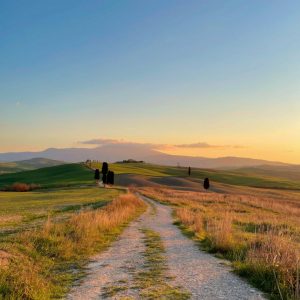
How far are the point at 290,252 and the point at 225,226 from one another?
6.33 meters

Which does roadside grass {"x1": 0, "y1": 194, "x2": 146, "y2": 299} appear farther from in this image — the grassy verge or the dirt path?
the grassy verge

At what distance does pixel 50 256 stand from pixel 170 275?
4.73 metres

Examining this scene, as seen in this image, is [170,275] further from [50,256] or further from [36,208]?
[36,208]

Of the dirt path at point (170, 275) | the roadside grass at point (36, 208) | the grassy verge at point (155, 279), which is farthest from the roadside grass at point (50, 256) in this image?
the roadside grass at point (36, 208)

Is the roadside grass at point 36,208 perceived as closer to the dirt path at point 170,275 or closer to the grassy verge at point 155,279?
the dirt path at point 170,275

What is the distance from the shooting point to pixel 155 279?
1124 cm

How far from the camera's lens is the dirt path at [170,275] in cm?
990

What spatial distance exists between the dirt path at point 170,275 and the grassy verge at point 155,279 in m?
0.10

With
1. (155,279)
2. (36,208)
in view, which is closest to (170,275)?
(155,279)

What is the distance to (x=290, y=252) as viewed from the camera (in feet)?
39.0

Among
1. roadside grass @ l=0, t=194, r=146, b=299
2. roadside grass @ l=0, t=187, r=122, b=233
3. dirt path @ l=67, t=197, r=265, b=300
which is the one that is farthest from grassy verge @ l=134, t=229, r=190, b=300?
roadside grass @ l=0, t=187, r=122, b=233

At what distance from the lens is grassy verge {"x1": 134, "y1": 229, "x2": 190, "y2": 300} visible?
31.8 feet

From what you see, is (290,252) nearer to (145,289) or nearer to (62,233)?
(145,289)

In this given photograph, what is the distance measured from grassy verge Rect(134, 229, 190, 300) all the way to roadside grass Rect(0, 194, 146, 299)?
186 cm
